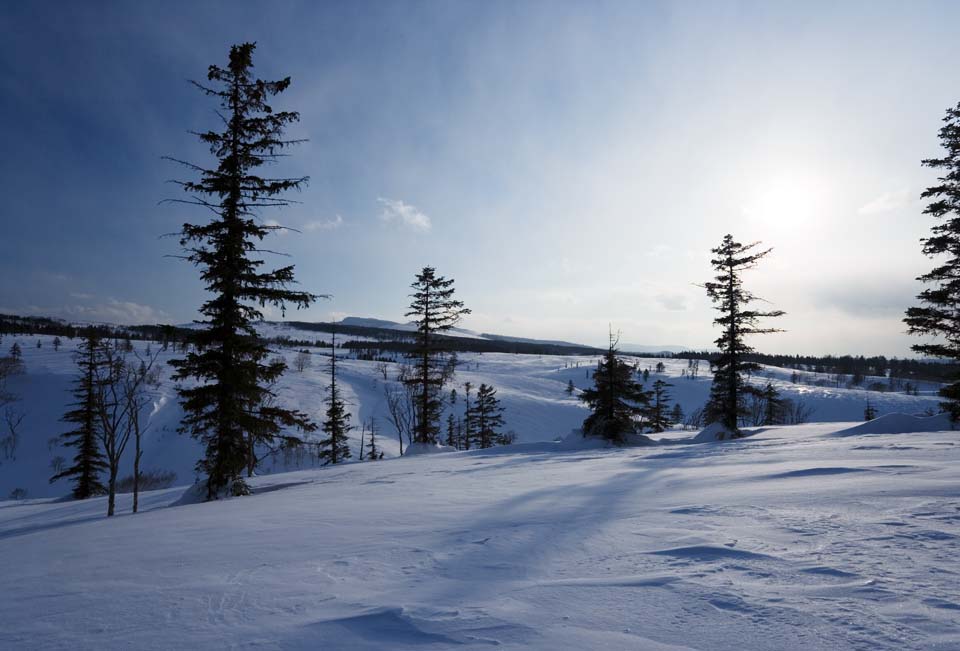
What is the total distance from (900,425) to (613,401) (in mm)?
10648

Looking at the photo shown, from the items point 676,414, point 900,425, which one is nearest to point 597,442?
point 900,425

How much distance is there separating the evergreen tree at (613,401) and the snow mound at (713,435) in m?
2.93

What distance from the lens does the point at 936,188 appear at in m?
16.1

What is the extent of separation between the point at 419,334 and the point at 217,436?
521 inches

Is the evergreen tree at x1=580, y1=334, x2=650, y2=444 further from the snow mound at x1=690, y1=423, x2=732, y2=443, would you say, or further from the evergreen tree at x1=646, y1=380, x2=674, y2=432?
the snow mound at x1=690, y1=423, x2=732, y2=443

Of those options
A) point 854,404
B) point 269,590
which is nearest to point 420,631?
point 269,590

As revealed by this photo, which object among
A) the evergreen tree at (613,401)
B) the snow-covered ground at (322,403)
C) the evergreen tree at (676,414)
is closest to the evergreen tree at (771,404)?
the evergreen tree at (613,401)

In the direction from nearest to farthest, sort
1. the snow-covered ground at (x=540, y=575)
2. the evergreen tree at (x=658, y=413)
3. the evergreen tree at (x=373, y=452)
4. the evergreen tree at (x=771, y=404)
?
the snow-covered ground at (x=540, y=575) < the evergreen tree at (x=658, y=413) < the evergreen tree at (x=771, y=404) < the evergreen tree at (x=373, y=452)

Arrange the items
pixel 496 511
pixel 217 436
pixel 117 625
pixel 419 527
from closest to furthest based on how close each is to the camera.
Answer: pixel 117 625
pixel 419 527
pixel 496 511
pixel 217 436

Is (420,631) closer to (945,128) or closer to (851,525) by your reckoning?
(851,525)

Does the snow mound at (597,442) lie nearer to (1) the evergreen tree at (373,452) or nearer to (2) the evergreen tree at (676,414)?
(1) the evergreen tree at (373,452)

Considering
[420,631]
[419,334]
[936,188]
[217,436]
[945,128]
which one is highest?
[945,128]

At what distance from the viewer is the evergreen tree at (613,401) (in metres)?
21.0

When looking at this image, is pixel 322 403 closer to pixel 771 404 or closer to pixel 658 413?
pixel 658 413
